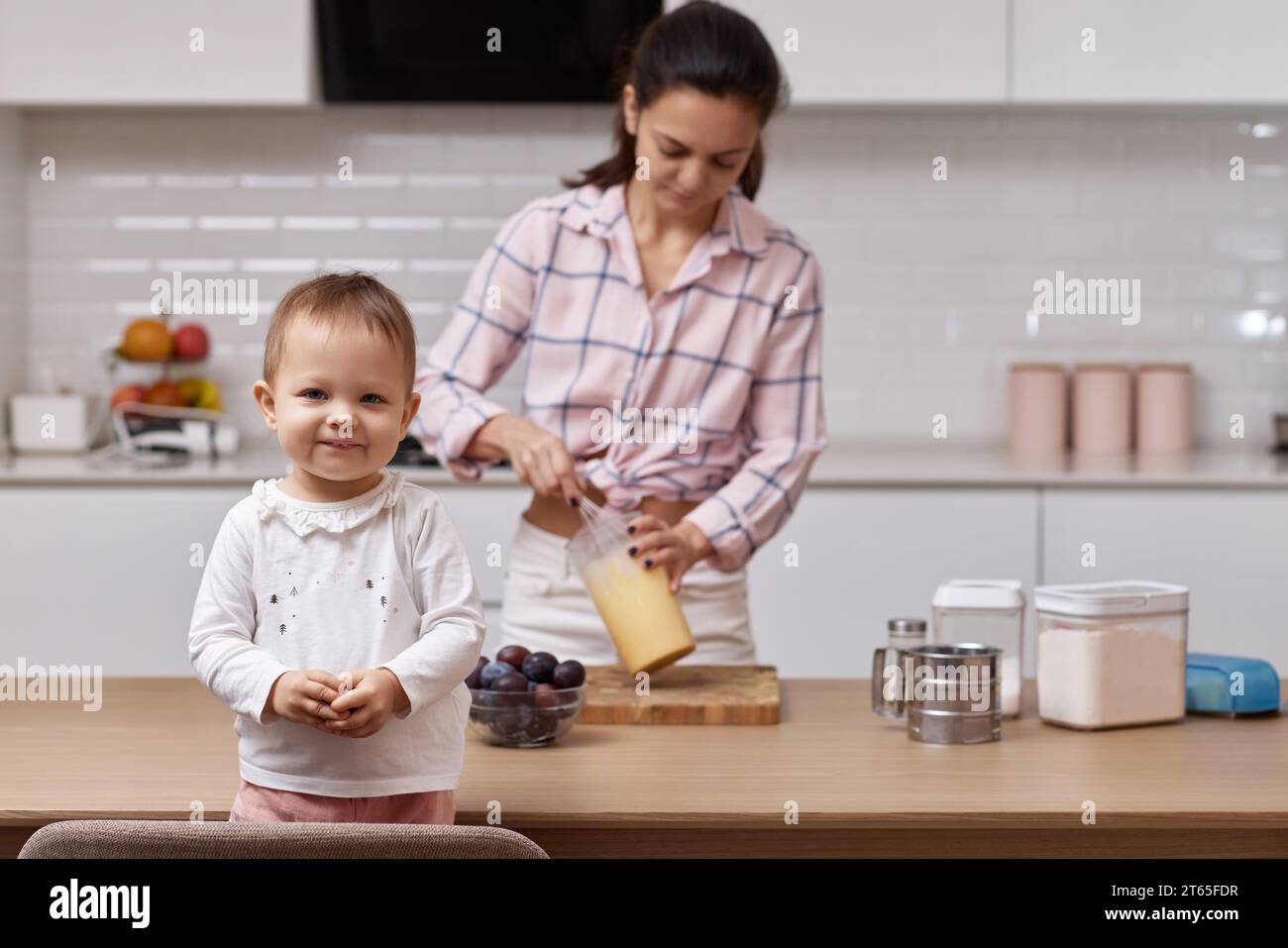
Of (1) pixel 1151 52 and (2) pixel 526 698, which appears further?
(1) pixel 1151 52

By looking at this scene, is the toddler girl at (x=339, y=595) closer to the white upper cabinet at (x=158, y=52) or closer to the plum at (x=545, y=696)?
the plum at (x=545, y=696)

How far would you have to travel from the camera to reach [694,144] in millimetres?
1812

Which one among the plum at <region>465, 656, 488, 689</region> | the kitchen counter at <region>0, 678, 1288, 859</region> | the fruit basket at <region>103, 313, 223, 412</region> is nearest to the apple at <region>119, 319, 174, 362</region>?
the fruit basket at <region>103, 313, 223, 412</region>

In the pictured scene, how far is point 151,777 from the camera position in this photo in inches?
53.6

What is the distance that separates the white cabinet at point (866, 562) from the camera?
306cm

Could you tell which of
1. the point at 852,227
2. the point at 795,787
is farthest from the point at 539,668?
the point at 852,227

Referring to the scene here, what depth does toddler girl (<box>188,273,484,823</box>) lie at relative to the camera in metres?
1.16

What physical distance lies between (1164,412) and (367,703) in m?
2.81

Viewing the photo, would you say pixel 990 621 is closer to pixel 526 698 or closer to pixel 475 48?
pixel 526 698

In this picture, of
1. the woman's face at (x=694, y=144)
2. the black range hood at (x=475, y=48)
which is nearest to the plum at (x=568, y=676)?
the woman's face at (x=694, y=144)

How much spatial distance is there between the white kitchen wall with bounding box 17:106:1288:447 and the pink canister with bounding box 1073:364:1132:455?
209 millimetres

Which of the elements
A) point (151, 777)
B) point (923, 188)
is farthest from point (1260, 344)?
point (151, 777)

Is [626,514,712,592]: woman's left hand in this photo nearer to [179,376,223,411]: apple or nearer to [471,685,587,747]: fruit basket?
[471,685,587,747]: fruit basket
